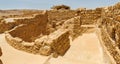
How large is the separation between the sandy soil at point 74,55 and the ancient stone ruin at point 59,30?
35 cm

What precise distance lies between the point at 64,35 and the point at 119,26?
5326 millimetres

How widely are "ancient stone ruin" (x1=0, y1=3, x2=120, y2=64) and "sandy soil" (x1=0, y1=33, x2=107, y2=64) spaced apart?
0.35 metres

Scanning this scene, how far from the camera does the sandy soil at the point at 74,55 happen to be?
348 inches

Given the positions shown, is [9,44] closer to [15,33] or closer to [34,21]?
[15,33]

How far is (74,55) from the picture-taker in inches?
462

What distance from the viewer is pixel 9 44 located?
1180 centimetres

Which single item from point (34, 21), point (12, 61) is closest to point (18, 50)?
point (12, 61)

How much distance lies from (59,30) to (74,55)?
6.44 ft

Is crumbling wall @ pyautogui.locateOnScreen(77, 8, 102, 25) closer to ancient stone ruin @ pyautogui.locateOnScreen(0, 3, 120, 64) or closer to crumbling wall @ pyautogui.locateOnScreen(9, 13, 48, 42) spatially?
ancient stone ruin @ pyautogui.locateOnScreen(0, 3, 120, 64)

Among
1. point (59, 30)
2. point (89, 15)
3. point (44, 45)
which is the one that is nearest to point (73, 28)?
point (59, 30)

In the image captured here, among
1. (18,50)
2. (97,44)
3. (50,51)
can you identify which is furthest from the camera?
(97,44)

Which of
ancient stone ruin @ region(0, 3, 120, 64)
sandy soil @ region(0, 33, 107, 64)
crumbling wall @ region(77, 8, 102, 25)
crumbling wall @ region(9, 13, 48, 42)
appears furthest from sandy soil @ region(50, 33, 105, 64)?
crumbling wall @ region(77, 8, 102, 25)

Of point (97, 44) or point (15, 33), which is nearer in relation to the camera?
point (97, 44)

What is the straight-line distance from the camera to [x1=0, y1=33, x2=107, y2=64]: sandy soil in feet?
29.0
